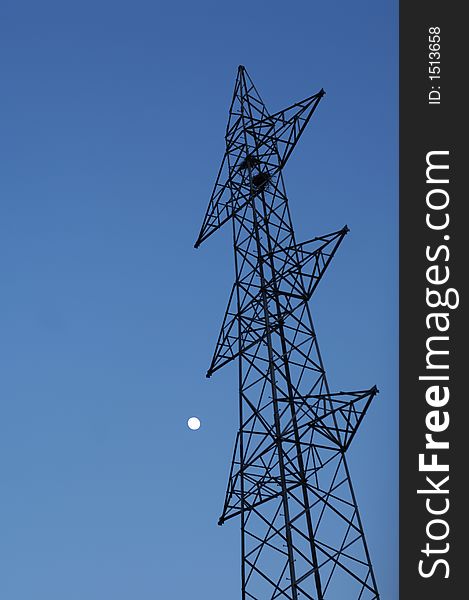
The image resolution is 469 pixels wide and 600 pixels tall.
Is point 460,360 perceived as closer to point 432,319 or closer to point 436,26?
point 432,319

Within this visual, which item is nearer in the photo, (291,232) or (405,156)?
(405,156)

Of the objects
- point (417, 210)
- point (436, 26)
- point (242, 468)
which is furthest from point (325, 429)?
point (436, 26)

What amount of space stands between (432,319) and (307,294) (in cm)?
276

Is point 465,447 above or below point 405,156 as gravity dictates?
below

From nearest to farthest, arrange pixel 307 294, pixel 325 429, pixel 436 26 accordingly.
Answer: pixel 325 429
pixel 307 294
pixel 436 26

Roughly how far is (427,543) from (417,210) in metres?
7.12

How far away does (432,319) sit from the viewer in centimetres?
1554

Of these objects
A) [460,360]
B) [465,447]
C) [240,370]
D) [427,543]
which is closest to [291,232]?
[240,370]

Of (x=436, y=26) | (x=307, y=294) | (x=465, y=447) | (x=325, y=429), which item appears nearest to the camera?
(x=325, y=429)

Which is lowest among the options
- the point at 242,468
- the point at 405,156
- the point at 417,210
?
the point at 242,468

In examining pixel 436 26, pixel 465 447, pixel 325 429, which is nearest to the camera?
pixel 325 429

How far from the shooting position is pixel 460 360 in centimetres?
1521

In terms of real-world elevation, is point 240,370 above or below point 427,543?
above

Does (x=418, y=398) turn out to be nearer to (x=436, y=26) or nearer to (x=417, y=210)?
(x=417, y=210)
